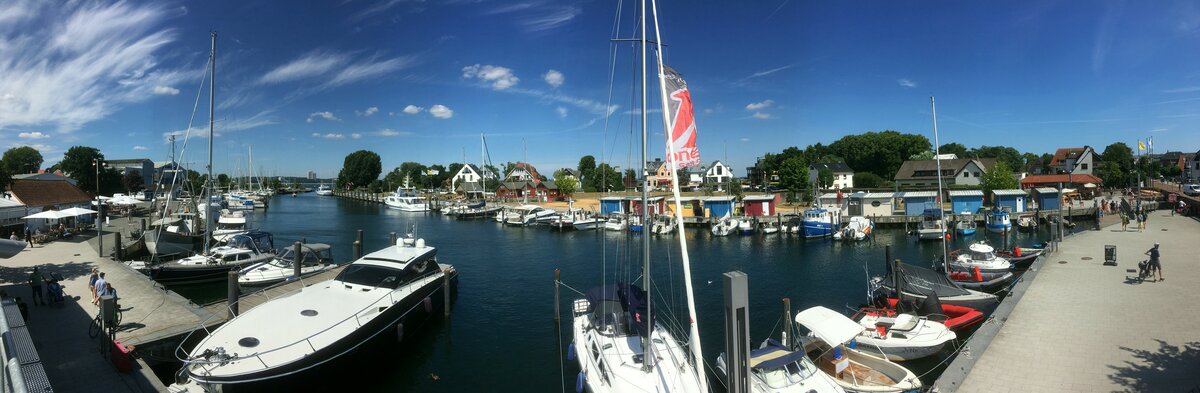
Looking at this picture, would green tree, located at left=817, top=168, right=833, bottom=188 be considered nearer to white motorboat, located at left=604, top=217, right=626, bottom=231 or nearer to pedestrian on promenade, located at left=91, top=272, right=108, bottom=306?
white motorboat, located at left=604, top=217, right=626, bottom=231

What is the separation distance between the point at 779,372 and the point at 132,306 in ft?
65.8

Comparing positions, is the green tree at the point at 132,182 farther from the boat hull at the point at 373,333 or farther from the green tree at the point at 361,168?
the boat hull at the point at 373,333

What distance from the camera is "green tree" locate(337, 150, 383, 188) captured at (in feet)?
449

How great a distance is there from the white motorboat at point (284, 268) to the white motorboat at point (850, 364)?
67.1ft

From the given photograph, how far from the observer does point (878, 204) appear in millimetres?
53188

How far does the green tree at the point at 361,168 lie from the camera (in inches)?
5384

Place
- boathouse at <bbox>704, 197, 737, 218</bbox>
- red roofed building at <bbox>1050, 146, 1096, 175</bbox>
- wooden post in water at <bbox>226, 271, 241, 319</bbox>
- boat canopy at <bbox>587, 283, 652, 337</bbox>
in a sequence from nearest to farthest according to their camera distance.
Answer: boat canopy at <bbox>587, 283, 652, 337</bbox>, wooden post in water at <bbox>226, 271, 241, 319</bbox>, boathouse at <bbox>704, 197, 737, 218</bbox>, red roofed building at <bbox>1050, 146, 1096, 175</bbox>

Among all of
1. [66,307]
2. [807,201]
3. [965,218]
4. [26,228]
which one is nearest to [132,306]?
[66,307]

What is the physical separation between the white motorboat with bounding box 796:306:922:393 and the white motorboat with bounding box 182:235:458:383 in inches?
481

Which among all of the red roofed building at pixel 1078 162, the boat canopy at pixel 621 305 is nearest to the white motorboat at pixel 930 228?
the boat canopy at pixel 621 305

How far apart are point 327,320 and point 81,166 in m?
90.5

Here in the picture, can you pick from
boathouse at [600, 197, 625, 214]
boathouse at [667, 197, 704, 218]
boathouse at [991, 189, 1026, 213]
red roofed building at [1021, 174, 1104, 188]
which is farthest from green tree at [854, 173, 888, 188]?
boathouse at [600, 197, 625, 214]

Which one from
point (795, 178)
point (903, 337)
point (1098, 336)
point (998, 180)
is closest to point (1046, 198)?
point (998, 180)

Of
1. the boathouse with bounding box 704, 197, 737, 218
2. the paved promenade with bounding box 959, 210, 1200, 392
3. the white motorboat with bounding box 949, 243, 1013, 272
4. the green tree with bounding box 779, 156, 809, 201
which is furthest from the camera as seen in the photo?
the green tree with bounding box 779, 156, 809, 201
